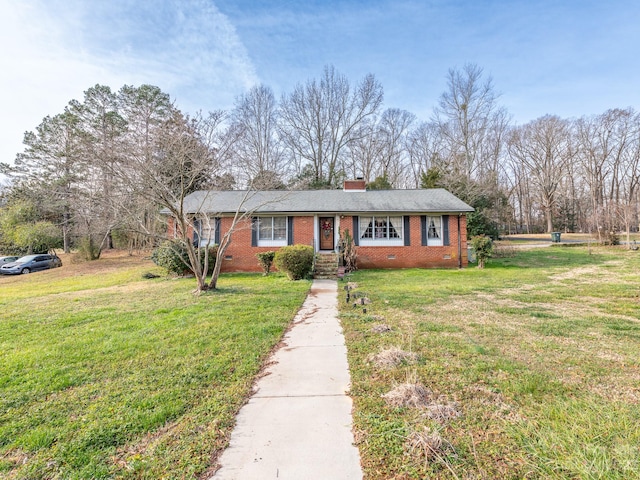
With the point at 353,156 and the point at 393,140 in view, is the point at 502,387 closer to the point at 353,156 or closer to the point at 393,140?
the point at 353,156

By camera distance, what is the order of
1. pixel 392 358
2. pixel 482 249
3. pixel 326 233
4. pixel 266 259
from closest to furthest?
pixel 392 358 < pixel 266 259 < pixel 482 249 < pixel 326 233

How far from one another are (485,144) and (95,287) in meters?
34.4

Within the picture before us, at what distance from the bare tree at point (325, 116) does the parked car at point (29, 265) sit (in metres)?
20.1

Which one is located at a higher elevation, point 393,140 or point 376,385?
point 393,140

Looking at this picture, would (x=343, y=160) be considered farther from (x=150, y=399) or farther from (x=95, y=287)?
(x=150, y=399)

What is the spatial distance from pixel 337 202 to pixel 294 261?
5.04 metres

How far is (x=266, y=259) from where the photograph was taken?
42.2 feet

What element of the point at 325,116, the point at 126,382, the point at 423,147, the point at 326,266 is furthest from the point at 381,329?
the point at 423,147

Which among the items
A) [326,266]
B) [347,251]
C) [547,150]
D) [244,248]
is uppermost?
[547,150]

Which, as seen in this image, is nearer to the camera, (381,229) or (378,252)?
(378,252)

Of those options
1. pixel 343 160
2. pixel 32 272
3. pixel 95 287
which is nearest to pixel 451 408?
pixel 95 287

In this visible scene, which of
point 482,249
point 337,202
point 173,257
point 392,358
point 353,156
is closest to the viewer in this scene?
point 392,358

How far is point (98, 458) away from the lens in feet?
7.19

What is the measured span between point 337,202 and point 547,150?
3377 centimetres
